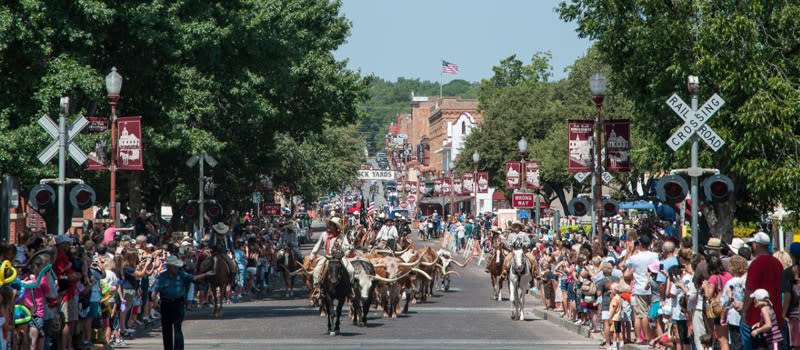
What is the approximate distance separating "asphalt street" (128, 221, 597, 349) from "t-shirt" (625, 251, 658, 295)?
204 centimetres

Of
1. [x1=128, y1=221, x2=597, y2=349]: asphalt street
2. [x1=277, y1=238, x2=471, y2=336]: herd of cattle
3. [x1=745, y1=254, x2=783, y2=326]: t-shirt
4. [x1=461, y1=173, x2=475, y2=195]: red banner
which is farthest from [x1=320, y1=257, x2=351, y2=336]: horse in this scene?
[x1=461, y1=173, x2=475, y2=195]: red banner

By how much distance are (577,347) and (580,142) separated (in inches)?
393

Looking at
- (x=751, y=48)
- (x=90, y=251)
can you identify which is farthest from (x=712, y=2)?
(x=90, y=251)

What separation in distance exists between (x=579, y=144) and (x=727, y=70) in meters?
4.99

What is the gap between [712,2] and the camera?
26.0m

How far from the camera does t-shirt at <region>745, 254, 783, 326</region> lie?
12500 millimetres

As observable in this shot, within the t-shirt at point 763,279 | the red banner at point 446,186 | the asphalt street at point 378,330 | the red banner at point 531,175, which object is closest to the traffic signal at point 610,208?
the asphalt street at point 378,330

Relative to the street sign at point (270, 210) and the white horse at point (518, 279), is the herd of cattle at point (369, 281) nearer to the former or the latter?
the white horse at point (518, 279)

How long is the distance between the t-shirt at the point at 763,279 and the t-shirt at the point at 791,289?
0.12m

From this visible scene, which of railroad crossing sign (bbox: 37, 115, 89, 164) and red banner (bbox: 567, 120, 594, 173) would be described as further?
red banner (bbox: 567, 120, 594, 173)

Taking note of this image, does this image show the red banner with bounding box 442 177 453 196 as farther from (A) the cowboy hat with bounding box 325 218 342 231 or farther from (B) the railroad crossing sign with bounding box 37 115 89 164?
(B) the railroad crossing sign with bounding box 37 115 89 164

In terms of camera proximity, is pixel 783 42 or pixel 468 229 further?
pixel 468 229

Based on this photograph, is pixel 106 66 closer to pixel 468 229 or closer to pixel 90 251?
pixel 90 251

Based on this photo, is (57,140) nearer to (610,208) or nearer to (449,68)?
(610,208)
